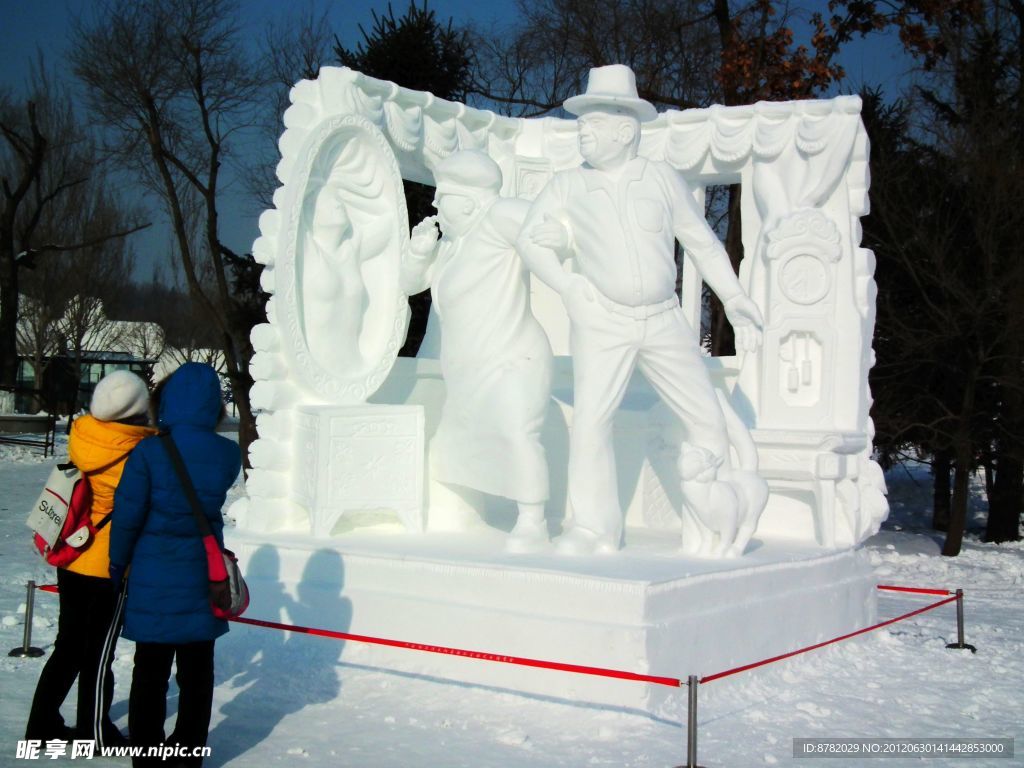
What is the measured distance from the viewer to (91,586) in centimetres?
438

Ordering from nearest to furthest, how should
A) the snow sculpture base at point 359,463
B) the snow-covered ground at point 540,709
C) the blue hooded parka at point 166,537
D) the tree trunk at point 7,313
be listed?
the blue hooded parka at point 166,537 → the snow-covered ground at point 540,709 → the snow sculpture base at point 359,463 → the tree trunk at point 7,313

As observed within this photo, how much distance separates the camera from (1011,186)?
42.7 feet

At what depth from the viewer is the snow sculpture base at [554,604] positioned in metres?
5.37

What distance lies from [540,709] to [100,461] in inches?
84.2

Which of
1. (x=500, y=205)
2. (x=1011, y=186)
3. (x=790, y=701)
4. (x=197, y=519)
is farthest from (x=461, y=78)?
(x=197, y=519)

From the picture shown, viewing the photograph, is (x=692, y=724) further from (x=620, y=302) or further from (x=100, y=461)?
(x=620, y=302)

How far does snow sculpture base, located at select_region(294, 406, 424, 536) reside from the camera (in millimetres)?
6793

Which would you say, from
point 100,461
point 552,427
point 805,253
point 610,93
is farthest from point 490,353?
point 100,461

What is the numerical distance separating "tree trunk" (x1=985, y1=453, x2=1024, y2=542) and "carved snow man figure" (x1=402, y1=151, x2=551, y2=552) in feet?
29.0

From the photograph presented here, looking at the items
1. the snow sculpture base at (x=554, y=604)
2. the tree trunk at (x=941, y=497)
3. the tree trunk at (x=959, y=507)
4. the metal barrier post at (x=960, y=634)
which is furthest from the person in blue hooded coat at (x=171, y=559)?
the tree trunk at (x=941, y=497)

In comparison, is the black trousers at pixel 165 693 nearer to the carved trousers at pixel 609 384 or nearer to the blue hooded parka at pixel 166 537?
the blue hooded parka at pixel 166 537

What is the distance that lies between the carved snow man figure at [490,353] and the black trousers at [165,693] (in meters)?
2.54

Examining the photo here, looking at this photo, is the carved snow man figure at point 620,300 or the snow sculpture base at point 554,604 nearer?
the snow sculpture base at point 554,604

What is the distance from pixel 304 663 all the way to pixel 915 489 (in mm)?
13878
